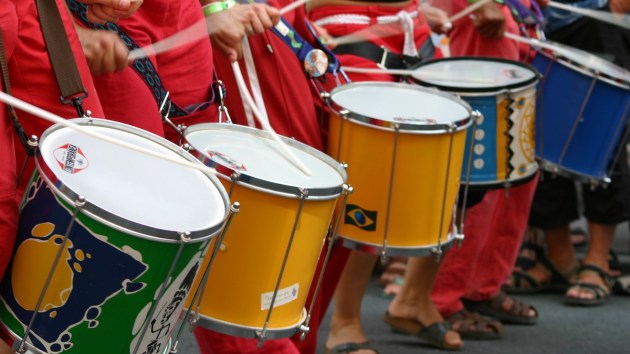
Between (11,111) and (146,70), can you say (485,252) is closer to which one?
(146,70)

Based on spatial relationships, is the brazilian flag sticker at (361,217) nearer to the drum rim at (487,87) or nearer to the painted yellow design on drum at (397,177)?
the painted yellow design on drum at (397,177)

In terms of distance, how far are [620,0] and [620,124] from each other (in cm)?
80

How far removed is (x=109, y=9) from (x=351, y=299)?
1805 millimetres

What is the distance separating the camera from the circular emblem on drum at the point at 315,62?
294cm

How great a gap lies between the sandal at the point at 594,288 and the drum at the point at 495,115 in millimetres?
1318

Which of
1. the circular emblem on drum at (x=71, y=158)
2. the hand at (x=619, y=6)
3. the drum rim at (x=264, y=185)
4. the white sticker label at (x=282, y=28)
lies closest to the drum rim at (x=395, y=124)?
the white sticker label at (x=282, y=28)

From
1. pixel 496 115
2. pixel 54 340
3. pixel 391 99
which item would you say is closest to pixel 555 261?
pixel 496 115

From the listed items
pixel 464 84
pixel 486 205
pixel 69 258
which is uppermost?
pixel 69 258

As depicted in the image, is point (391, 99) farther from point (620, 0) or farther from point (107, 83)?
Result: point (620, 0)

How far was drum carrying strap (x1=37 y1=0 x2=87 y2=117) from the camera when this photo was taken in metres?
1.89

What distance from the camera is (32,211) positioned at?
179 cm

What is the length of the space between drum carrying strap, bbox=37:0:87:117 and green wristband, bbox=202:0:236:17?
80 cm

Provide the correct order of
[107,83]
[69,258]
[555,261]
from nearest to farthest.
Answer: [69,258] → [107,83] → [555,261]

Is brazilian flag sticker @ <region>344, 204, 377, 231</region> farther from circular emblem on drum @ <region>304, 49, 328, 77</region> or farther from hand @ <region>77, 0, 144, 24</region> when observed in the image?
hand @ <region>77, 0, 144, 24</region>
